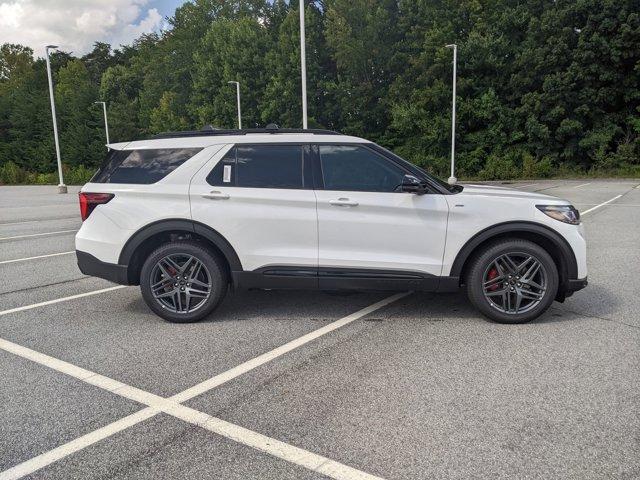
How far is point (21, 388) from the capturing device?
11.5 ft

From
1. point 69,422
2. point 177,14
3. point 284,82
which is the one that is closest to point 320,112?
point 284,82

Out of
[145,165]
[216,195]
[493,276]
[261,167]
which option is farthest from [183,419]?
[493,276]

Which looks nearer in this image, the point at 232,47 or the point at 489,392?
the point at 489,392

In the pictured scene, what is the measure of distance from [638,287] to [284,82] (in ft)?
138

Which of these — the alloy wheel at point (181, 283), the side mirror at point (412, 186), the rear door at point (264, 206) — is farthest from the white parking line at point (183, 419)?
the side mirror at point (412, 186)

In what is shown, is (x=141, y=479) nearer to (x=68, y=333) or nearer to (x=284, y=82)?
(x=68, y=333)

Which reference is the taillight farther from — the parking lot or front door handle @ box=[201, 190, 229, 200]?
the parking lot

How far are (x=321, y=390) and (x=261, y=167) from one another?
88.0 inches

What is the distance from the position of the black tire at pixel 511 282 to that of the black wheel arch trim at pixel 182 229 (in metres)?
2.18

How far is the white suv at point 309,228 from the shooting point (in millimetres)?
4566

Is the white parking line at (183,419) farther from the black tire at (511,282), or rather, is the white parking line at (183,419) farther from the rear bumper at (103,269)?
the black tire at (511,282)

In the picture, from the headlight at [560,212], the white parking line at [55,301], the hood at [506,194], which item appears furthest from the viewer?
the white parking line at [55,301]

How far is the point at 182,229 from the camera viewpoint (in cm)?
474

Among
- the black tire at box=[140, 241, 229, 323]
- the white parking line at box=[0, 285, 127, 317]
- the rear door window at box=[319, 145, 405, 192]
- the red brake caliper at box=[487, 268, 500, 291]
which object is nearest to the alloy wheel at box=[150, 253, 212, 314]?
the black tire at box=[140, 241, 229, 323]
